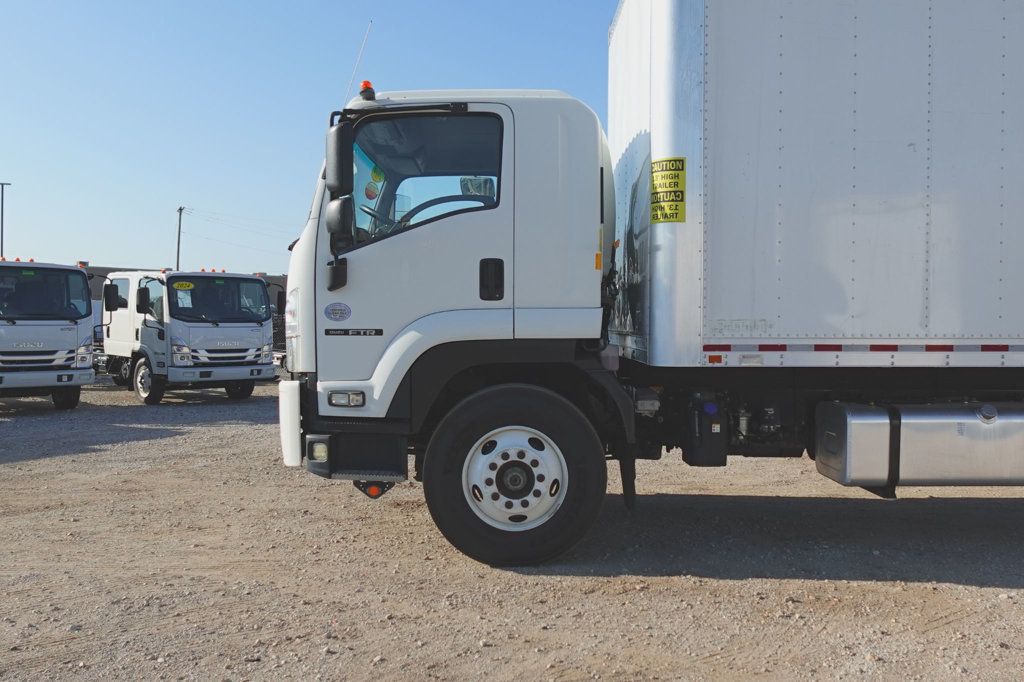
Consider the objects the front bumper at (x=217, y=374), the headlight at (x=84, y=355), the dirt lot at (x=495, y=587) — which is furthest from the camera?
the front bumper at (x=217, y=374)

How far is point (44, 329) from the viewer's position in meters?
12.8

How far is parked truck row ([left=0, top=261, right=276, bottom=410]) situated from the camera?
12.7 meters

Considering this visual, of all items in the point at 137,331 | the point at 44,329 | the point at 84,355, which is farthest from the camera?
the point at 137,331

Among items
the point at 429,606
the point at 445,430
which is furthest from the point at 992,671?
the point at 445,430

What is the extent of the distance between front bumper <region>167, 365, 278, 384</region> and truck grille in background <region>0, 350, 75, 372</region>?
167 centimetres

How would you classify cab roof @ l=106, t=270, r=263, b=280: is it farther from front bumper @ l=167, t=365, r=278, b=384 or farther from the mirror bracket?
the mirror bracket

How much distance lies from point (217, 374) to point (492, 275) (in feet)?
36.5

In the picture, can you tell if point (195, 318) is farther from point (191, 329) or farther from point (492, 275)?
point (492, 275)

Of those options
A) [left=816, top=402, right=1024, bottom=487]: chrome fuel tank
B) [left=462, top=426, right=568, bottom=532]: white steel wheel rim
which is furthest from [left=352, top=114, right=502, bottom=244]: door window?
[left=816, top=402, right=1024, bottom=487]: chrome fuel tank

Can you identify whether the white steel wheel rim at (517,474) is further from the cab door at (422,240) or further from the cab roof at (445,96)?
the cab roof at (445,96)

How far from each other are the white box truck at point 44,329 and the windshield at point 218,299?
148 centimetres

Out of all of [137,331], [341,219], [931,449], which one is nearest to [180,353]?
[137,331]

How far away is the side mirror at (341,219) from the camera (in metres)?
4.68

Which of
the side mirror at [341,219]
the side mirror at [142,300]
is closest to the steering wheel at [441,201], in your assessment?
the side mirror at [341,219]
